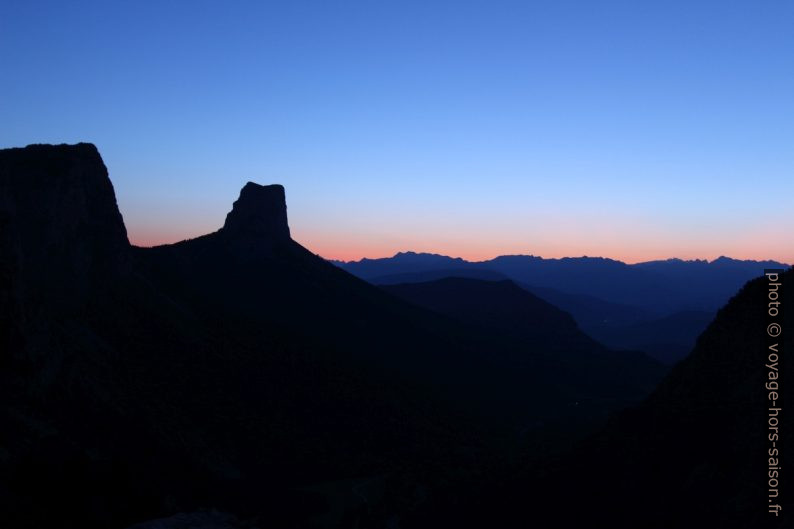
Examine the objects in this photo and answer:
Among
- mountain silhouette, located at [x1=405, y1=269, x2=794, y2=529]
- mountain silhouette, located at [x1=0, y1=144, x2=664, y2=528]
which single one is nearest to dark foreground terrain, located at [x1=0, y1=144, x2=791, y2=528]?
mountain silhouette, located at [x1=405, y1=269, x2=794, y2=529]

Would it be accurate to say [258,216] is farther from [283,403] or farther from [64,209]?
[283,403]

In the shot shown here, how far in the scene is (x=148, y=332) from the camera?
281ft

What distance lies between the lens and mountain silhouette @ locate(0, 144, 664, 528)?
175 feet

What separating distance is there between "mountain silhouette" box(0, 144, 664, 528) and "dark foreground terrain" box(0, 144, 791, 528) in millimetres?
273

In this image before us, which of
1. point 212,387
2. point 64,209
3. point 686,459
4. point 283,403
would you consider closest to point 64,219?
point 64,209

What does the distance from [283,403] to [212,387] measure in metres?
10.6

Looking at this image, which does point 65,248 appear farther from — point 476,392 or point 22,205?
point 476,392

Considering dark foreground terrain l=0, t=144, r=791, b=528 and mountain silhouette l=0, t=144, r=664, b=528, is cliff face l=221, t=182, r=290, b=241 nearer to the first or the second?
dark foreground terrain l=0, t=144, r=791, b=528

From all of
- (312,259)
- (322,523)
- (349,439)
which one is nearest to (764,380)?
(322,523)

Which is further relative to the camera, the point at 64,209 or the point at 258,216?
the point at 258,216

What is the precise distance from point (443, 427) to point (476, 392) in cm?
2583

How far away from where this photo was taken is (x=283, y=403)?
303 ft

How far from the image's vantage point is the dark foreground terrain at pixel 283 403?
44.8 meters

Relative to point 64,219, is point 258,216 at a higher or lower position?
higher
